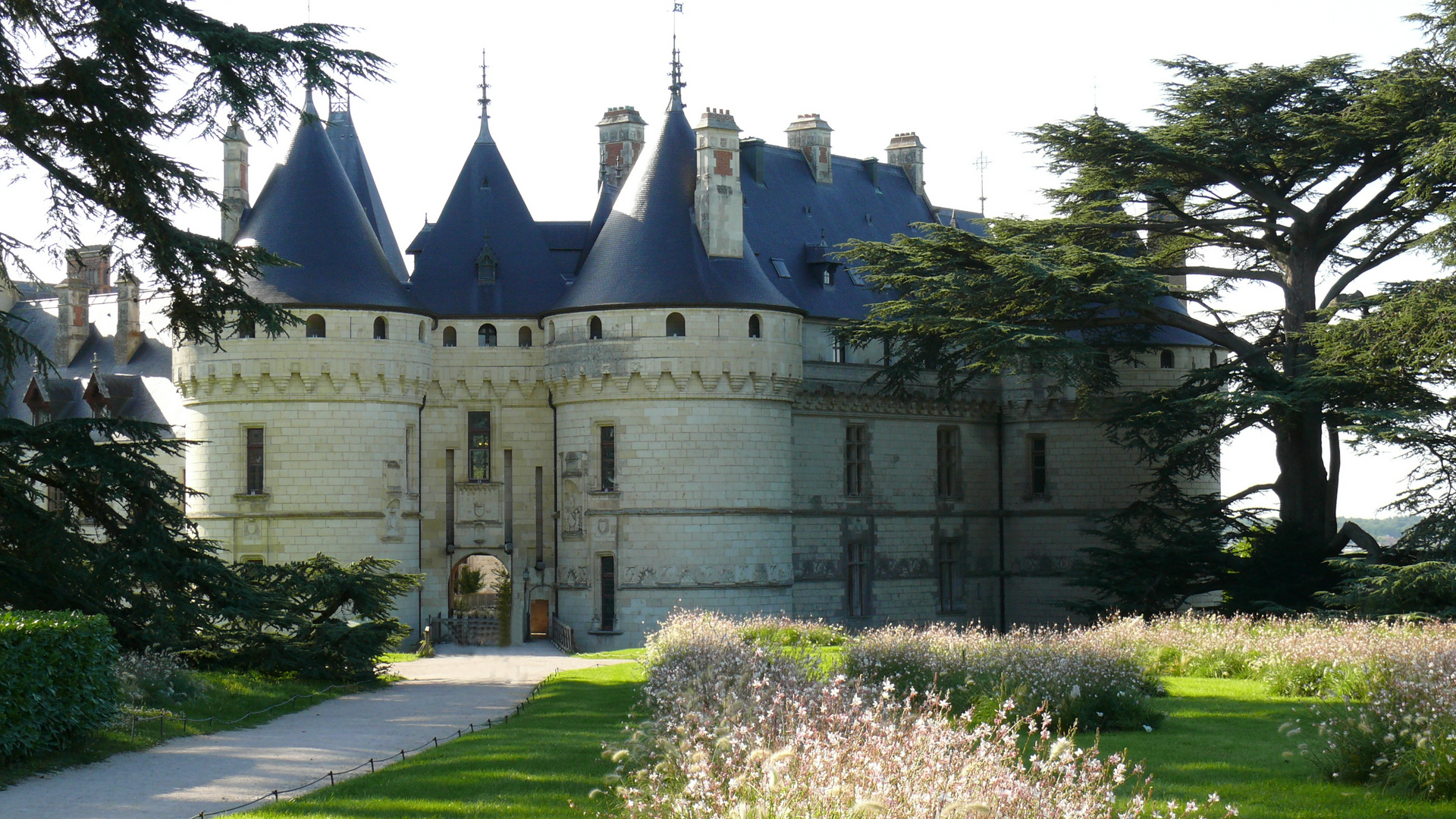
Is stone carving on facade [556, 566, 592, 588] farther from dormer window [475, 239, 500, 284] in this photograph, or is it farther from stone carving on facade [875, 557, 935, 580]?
stone carving on facade [875, 557, 935, 580]

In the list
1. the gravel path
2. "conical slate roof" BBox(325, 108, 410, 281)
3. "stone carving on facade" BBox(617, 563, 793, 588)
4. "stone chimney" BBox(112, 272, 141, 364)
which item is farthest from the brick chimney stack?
the gravel path

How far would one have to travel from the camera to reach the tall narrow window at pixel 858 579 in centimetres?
3600

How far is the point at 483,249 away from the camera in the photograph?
109 ft

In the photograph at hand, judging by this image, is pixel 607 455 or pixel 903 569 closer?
pixel 607 455

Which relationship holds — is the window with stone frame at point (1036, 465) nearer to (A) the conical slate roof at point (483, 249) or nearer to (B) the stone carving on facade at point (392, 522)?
(A) the conical slate roof at point (483, 249)

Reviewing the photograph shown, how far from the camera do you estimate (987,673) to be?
50.1 feet

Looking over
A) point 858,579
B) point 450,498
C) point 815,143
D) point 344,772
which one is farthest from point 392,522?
point 344,772

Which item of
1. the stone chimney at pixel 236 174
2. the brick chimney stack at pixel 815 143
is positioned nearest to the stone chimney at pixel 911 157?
the brick chimney stack at pixel 815 143

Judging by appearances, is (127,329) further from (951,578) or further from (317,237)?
(951,578)

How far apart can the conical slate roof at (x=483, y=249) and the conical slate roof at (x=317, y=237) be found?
72.7 inches

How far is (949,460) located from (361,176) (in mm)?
16007

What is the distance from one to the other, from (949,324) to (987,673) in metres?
16.0

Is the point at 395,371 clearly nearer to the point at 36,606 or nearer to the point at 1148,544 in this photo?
the point at 36,606

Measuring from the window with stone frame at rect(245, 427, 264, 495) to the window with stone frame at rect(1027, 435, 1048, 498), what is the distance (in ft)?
63.0
